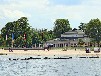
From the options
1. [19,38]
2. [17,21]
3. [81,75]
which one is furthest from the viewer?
[17,21]

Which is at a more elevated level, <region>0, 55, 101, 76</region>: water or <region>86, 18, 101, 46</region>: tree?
<region>86, 18, 101, 46</region>: tree

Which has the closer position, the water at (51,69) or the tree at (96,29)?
the water at (51,69)

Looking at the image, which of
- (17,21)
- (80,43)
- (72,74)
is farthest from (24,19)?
(72,74)

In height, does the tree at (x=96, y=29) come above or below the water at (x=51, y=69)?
above

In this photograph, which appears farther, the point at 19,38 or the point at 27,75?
the point at 19,38

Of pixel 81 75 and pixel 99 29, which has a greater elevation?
pixel 99 29

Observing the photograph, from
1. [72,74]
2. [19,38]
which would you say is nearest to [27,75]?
[72,74]

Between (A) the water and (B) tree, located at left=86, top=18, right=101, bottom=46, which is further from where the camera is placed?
(B) tree, located at left=86, top=18, right=101, bottom=46

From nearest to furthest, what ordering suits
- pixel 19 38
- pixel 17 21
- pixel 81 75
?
pixel 81 75
pixel 19 38
pixel 17 21

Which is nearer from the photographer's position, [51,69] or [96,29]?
[51,69]

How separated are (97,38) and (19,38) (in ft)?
126

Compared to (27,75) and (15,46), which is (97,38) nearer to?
(15,46)

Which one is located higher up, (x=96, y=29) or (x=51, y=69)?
(x=96, y=29)

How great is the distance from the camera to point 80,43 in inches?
7667
